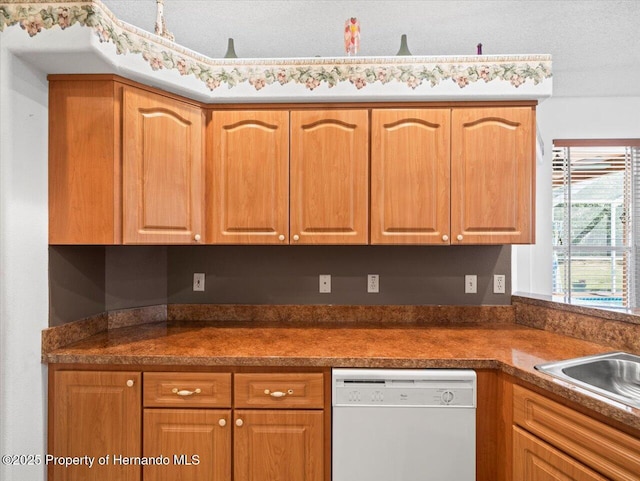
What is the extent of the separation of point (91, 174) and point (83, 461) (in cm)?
124

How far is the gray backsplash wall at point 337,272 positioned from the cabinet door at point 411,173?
15.1 inches

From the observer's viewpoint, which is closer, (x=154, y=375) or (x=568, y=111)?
(x=154, y=375)

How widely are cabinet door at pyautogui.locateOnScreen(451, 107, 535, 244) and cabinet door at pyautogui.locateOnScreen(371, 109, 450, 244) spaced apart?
0.20 feet

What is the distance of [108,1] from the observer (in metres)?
1.83

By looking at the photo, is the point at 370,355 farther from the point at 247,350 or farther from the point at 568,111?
the point at 568,111

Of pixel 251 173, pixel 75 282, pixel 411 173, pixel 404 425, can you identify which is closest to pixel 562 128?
pixel 411 173

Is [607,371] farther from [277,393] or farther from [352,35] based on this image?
[352,35]

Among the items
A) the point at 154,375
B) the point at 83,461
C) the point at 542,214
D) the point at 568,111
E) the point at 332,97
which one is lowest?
the point at 83,461

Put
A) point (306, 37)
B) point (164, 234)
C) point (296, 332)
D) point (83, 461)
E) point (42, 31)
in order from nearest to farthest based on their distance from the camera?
point (42, 31) → point (83, 461) → point (164, 234) → point (296, 332) → point (306, 37)

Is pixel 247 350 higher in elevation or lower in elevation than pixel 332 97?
lower

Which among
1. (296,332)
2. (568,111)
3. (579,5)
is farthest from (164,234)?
(568,111)

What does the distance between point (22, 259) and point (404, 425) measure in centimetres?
172

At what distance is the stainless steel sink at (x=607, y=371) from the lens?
1.38m

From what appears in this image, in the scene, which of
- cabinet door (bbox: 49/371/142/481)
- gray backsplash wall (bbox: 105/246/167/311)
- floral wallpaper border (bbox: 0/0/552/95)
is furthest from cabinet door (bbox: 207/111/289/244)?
cabinet door (bbox: 49/371/142/481)
